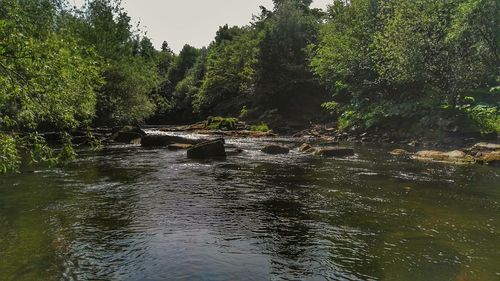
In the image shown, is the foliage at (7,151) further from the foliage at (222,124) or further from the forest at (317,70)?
the foliage at (222,124)

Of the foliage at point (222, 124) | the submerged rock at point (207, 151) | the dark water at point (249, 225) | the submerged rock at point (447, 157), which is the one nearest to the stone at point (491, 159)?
the submerged rock at point (447, 157)

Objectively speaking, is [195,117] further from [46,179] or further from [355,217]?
[355,217]

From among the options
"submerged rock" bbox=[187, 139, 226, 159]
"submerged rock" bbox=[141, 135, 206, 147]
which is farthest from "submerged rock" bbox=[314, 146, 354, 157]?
"submerged rock" bbox=[141, 135, 206, 147]

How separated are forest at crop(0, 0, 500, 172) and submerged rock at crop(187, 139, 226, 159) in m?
6.67

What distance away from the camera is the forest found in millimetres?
26109

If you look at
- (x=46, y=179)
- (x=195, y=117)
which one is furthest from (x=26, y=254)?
(x=195, y=117)

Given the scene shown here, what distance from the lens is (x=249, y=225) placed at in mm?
11750

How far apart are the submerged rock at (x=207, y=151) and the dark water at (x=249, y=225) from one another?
499 centimetres

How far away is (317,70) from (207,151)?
3079 cm

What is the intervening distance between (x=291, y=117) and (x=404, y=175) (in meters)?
44.1

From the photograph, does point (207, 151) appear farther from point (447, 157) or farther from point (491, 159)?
point (491, 159)

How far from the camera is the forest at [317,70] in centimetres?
2611

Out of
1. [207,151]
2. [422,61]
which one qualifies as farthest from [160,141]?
[422,61]

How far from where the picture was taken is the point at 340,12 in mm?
54000
